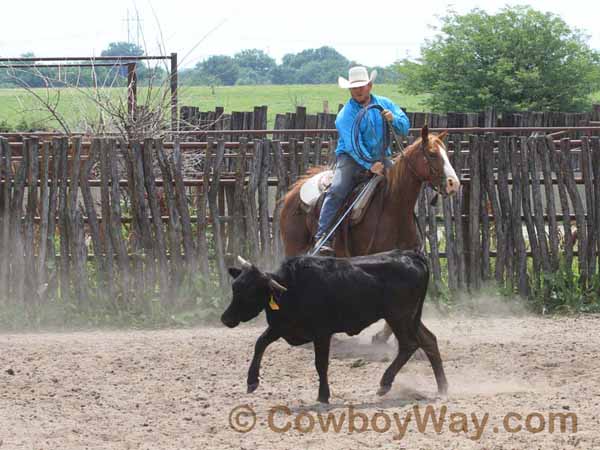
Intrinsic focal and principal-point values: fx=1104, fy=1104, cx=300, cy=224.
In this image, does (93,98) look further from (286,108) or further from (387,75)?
(387,75)

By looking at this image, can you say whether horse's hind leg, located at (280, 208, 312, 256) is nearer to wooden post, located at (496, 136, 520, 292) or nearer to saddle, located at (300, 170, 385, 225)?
saddle, located at (300, 170, 385, 225)

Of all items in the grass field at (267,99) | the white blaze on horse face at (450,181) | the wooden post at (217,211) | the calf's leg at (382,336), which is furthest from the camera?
the grass field at (267,99)

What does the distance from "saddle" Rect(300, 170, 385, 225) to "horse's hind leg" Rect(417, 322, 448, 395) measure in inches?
63.2

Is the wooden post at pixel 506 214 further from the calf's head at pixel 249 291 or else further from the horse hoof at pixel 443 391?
the calf's head at pixel 249 291

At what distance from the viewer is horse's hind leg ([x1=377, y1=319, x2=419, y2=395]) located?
7.52 meters

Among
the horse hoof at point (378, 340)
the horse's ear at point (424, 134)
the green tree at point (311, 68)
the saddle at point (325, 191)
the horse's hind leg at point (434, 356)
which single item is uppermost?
the green tree at point (311, 68)

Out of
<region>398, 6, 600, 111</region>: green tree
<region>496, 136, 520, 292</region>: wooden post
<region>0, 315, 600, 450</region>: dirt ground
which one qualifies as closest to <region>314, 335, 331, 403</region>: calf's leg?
<region>0, 315, 600, 450</region>: dirt ground

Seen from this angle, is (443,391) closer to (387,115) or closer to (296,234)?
(387,115)

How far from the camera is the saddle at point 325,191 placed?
29.9ft

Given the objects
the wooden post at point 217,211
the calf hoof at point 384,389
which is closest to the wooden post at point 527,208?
the wooden post at point 217,211

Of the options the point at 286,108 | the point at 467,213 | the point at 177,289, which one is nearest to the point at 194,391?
the point at 177,289

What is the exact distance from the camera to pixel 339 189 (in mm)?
9234

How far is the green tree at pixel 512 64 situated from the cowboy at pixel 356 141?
26.0m

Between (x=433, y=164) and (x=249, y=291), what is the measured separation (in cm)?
219
